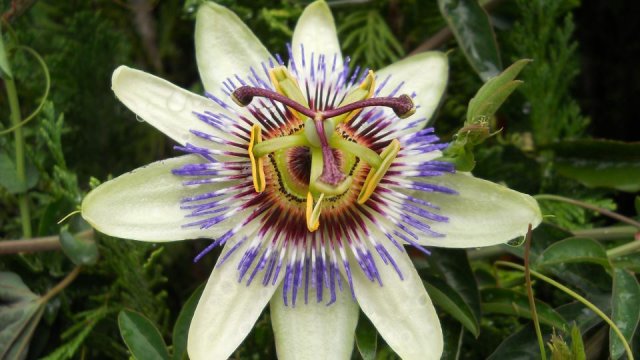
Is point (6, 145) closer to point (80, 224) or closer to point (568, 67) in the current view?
point (80, 224)

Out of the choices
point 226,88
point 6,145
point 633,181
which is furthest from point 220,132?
point 633,181

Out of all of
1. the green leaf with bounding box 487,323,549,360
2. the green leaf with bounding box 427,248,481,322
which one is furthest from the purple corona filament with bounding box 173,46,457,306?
the green leaf with bounding box 487,323,549,360

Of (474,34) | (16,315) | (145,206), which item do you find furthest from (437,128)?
(16,315)

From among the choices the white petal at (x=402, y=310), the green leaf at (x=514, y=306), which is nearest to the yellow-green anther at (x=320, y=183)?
the white petal at (x=402, y=310)

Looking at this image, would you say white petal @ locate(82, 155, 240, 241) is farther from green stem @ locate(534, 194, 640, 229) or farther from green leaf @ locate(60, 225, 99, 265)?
green stem @ locate(534, 194, 640, 229)

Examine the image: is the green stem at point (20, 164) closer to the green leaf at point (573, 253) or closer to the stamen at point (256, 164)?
the stamen at point (256, 164)
